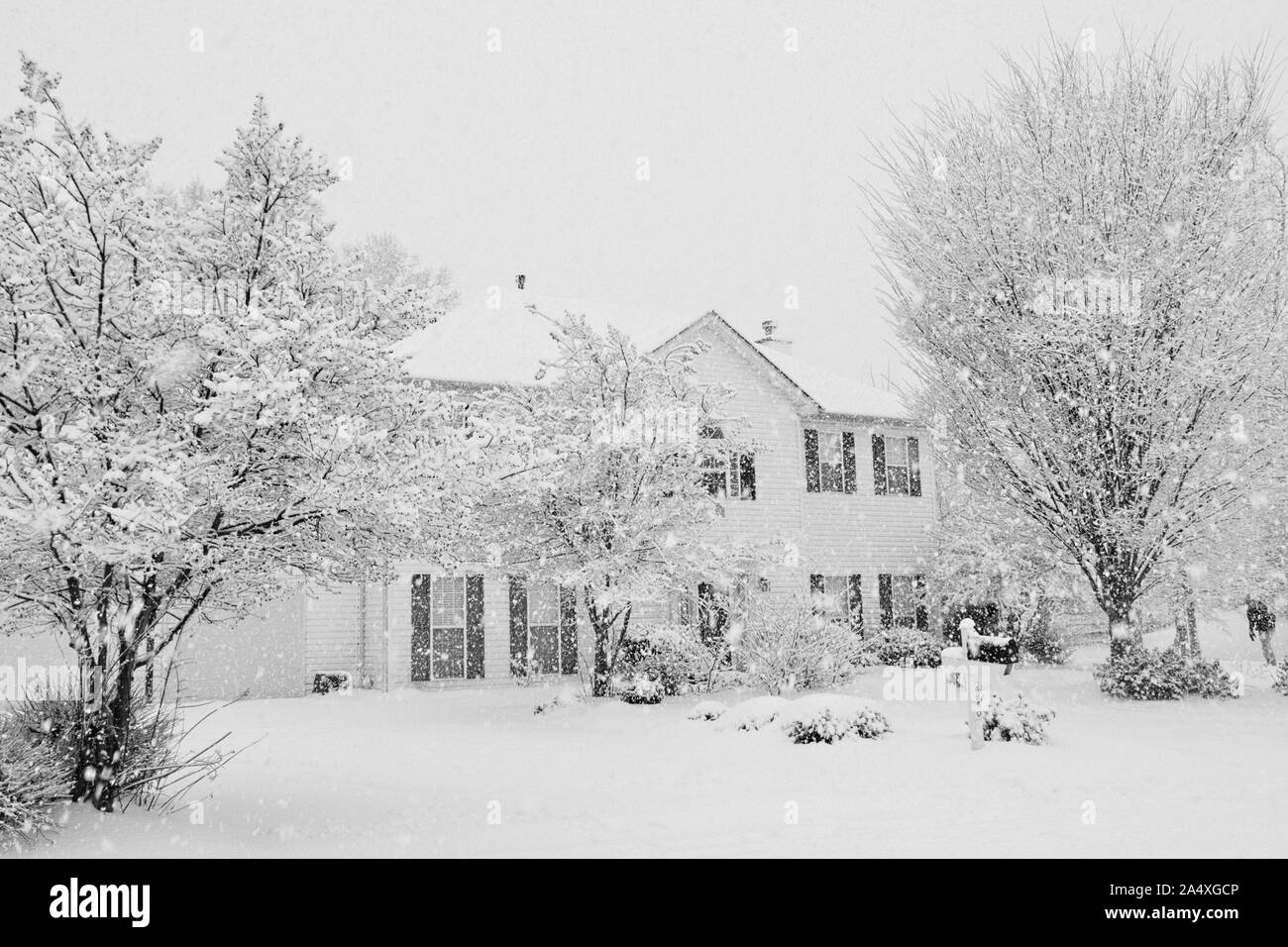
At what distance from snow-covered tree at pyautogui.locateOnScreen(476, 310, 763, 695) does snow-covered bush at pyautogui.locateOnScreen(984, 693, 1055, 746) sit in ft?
18.5

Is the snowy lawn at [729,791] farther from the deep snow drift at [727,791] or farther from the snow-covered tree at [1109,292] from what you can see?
the snow-covered tree at [1109,292]

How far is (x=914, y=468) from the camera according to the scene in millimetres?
26484

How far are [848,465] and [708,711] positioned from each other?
12722mm

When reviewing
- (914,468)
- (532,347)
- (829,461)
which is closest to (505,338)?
(532,347)

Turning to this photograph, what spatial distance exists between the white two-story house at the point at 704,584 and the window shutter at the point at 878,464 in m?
0.03

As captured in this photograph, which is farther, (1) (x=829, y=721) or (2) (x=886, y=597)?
(2) (x=886, y=597)

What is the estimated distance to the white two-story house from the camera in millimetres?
19797

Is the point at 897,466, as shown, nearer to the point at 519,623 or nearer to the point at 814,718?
the point at 519,623

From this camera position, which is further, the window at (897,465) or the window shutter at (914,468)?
the window shutter at (914,468)

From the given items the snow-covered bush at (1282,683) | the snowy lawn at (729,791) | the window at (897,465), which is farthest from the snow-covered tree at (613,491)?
the window at (897,465)

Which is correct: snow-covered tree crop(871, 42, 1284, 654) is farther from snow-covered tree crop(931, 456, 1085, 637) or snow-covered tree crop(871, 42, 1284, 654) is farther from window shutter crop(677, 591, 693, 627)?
window shutter crop(677, 591, 693, 627)

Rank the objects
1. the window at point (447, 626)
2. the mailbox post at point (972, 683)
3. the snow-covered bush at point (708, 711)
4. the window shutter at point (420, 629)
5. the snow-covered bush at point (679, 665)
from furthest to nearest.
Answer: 1. the window at point (447, 626)
2. the window shutter at point (420, 629)
3. the snow-covered bush at point (679, 665)
4. the snow-covered bush at point (708, 711)
5. the mailbox post at point (972, 683)

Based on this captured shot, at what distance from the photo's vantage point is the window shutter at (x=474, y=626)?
2142 cm
